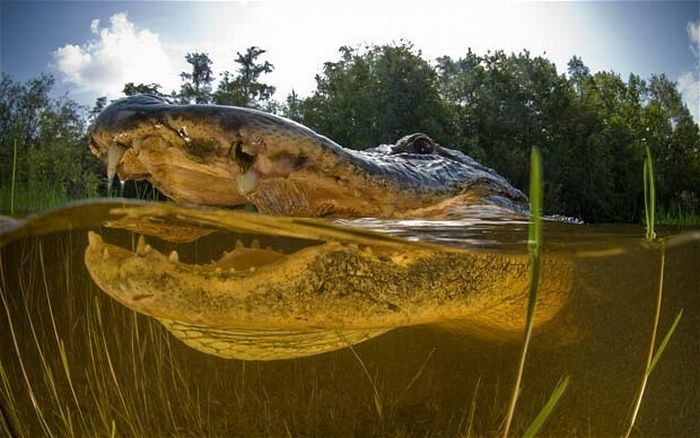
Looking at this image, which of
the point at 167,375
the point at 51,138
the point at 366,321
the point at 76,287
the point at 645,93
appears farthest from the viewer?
the point at 645,93

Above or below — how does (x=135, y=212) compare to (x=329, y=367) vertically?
above

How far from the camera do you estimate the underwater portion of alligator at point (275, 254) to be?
176 cm

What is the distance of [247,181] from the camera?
78.9 inches

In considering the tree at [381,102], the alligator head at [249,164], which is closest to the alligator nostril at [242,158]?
the alligator head at [249,164]

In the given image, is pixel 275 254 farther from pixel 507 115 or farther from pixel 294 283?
pixel 507 115

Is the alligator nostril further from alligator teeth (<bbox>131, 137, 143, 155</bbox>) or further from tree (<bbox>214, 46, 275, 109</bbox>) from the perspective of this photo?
tree (<bbox>214, 46, 275, 109</bbox>)

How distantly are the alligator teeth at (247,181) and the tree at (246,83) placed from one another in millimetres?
11188

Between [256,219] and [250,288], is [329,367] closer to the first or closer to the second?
[256,219]

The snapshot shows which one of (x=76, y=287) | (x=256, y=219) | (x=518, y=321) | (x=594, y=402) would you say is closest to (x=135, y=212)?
(x=256, y=219)

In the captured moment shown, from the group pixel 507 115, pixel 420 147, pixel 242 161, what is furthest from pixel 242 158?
pixel 507 115

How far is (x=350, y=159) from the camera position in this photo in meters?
2.19

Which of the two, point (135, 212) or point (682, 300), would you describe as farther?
point (682, 300)

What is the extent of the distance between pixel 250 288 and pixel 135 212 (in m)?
0.72

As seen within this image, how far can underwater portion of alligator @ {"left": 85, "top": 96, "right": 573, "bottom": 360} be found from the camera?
5.76 feet
